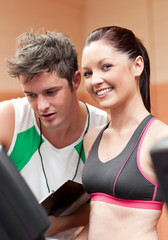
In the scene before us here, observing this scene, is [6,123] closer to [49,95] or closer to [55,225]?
[49,95]

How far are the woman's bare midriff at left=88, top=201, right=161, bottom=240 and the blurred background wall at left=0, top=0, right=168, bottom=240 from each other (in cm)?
174

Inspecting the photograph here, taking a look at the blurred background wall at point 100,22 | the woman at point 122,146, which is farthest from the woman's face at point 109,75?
the blurred background wall at point 100,22

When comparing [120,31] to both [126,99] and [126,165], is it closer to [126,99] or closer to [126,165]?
[126,99]

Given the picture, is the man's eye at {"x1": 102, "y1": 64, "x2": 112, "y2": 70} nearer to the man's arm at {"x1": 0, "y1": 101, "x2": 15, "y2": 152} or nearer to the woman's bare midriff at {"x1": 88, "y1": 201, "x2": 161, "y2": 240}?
the woman's bare midriff at {"x1": 88, "y1": 201, "x2": 161, "y2": 240}

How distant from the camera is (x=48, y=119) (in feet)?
4.17

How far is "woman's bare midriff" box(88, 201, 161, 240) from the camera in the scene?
92 centimetres

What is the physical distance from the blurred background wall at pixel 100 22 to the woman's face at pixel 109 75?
170cm

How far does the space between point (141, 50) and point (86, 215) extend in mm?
682

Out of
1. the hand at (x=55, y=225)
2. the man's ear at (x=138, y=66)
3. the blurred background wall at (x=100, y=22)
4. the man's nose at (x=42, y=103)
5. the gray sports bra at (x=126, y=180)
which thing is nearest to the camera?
the gray sports bra at (x=126, y=180)

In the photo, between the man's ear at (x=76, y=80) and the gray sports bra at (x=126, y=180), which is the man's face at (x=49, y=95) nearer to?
the man's ear at (x=76, y=80)

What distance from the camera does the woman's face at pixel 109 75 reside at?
3.30 ft

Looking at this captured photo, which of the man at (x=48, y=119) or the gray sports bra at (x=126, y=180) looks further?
the man at (x=48, y=119)

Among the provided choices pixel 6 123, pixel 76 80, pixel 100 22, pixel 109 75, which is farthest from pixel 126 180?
pixel 100 22

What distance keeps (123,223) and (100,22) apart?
250 cm
